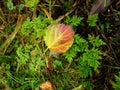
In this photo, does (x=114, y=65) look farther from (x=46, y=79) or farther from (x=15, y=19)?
(x=15, y=19)

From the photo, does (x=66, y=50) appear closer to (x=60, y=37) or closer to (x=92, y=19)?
(x=60, y=37)

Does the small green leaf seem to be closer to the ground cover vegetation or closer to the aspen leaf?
the ground cover vegetation

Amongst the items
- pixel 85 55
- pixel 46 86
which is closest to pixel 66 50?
pixel 85 55

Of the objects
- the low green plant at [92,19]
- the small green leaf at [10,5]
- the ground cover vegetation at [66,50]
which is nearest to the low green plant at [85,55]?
the ground cover vegetation at [66,50]

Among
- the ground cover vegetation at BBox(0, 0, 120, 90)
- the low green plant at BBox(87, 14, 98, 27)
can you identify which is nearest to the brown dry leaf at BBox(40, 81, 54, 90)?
the ground cover vegetation at BBox(0, 0, 120, 90)

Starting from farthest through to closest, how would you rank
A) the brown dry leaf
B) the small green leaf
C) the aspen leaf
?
the small green leaf → the brown dry leaf → the aspen leaf

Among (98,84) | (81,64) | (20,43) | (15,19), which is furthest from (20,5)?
(98,84)
